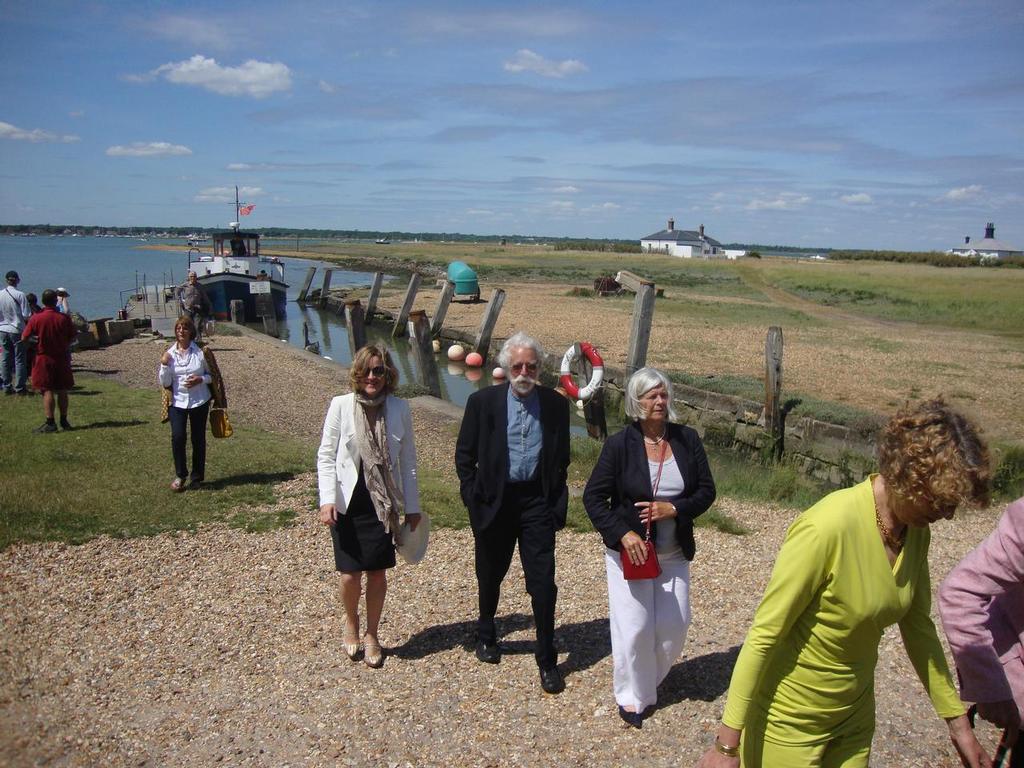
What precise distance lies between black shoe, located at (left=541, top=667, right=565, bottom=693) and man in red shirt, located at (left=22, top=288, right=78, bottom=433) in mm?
8003

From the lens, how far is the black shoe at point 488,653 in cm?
470

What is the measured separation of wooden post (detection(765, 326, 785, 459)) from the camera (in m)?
12.1

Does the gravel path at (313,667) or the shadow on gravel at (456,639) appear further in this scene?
the shadow on gravel at (456,639)

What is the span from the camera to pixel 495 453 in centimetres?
433

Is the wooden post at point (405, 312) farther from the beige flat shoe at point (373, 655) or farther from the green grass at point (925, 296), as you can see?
the beige flat shoe at point (373, 655)

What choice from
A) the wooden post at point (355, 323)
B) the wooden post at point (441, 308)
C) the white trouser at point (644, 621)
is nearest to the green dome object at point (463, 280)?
the wooden post at point (441, 308)

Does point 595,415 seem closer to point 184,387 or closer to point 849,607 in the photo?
point 184,387

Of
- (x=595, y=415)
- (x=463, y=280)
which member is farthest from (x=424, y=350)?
(x=463, y=280)

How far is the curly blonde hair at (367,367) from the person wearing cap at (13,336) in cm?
1016

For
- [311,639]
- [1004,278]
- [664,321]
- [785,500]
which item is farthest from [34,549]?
[1004,278]

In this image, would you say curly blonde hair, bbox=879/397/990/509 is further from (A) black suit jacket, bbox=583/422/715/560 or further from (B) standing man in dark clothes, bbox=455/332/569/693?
(B) standing man in dark clothes, bbox=455/332/569/693

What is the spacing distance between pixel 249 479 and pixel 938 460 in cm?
732

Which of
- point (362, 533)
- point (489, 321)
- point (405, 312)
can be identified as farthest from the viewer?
point (405, 312)

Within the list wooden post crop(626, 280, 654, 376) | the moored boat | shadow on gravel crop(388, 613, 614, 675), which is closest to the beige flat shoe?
shadow on gravel crop(388, 613, 614, 675)
